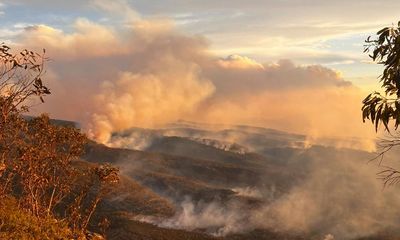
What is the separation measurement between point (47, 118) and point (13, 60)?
546 inches

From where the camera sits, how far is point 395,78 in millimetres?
10758

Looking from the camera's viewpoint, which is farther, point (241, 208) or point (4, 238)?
point (241, 208)

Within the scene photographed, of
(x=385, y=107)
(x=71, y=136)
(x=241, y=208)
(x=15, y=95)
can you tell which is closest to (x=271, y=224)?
(x=241, y=208)

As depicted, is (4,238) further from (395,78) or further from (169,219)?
(169,219)

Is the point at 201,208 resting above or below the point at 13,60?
below

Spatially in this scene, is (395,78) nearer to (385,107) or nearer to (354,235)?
(385,107)

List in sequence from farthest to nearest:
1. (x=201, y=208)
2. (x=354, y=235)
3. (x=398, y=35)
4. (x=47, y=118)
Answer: (x=201, y=208)
(x=354, y=235)
(x=47, y=118)
(x=398, y=35)

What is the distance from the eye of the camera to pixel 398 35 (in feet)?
34.2

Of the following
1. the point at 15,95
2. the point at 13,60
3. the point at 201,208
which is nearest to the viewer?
the point at 13,60

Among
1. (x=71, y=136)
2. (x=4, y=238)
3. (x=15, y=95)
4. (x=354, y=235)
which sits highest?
(x=15, y=95)

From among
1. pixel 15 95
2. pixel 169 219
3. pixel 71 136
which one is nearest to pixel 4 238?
pixel 15 95

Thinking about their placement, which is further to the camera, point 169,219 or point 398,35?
point 169,219

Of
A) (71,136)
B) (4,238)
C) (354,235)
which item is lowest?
(354,235)

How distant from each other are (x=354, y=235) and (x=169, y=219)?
5761cm
